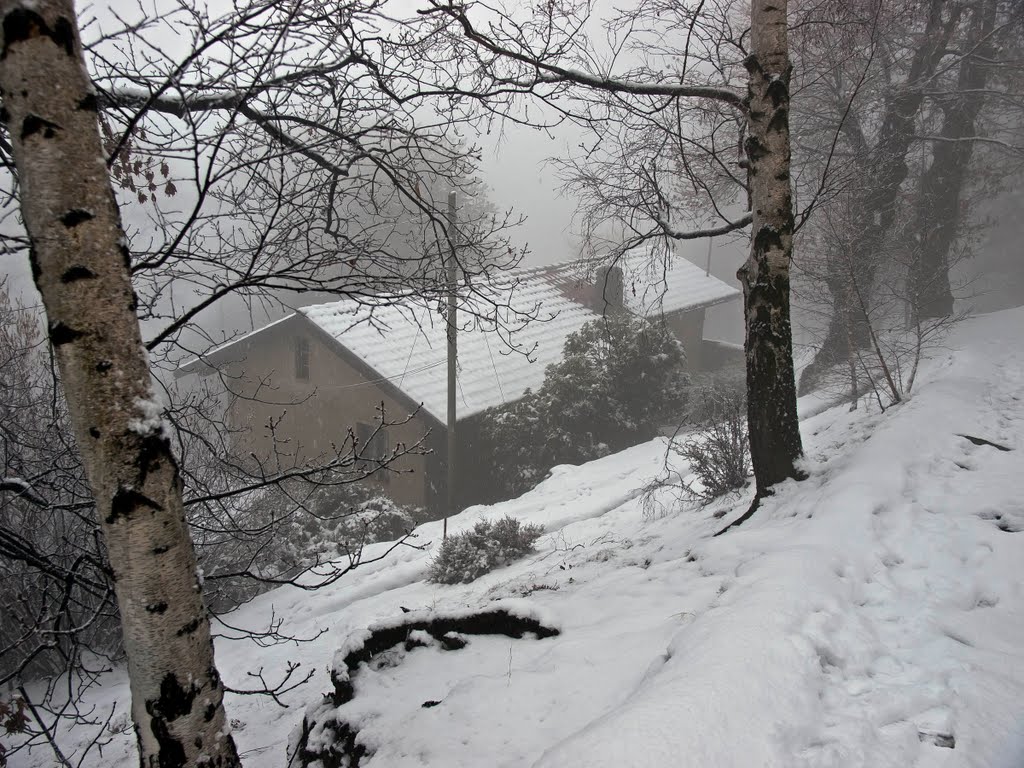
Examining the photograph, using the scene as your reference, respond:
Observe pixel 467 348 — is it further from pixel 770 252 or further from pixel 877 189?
pixel 770 252

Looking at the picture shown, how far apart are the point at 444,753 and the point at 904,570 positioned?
8.75 feet

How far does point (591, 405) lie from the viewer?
16.0 m

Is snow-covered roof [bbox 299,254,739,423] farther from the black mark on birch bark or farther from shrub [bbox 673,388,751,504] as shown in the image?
the black mark on birch bark

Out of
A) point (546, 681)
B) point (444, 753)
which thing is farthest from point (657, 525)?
point (444, 753)

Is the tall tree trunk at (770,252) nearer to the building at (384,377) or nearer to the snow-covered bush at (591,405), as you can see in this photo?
the building at (384,377)

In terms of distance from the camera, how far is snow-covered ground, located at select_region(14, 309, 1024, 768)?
87.4 inches

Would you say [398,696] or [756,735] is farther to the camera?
[398,696]

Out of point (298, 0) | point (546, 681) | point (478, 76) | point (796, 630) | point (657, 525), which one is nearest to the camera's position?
point (298, 0)

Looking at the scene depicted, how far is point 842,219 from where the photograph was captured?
7.84 meters

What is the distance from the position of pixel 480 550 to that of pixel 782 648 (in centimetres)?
682

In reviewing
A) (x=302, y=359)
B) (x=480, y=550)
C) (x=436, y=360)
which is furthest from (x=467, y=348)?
(x=480, y=550)

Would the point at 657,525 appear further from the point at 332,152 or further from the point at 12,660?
the point at 12,660

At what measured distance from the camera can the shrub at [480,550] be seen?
8.95m

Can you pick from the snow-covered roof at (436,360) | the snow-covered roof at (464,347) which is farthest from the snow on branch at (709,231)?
the snow-covered roof at (436,360)
